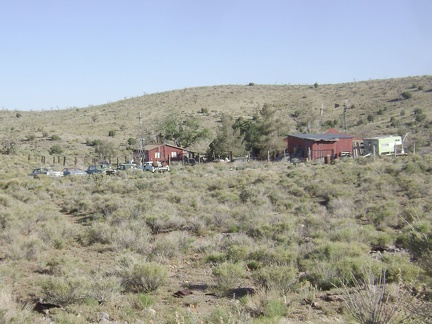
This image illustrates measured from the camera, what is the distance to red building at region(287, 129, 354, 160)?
165ft

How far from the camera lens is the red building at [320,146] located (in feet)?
165

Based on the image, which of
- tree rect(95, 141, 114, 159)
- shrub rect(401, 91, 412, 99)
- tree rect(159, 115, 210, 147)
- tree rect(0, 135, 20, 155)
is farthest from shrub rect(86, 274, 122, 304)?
shrub rect(401, 91, 412, 99)

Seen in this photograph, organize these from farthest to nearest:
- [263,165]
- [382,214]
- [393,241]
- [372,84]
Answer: [372,84]
[263,165]
[382,214]
[393,241]

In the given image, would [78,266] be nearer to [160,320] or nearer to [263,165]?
[160,320]

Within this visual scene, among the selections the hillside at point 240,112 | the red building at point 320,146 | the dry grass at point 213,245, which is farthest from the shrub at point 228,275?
the hillside at point 240,112

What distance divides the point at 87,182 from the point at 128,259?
25.6 m

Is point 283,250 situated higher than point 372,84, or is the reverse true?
point 372,84

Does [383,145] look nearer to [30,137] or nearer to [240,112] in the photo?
[240,112]

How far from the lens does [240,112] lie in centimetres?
9806

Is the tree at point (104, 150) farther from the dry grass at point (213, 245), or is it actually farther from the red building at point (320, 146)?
the dry grass at point (213, 245)

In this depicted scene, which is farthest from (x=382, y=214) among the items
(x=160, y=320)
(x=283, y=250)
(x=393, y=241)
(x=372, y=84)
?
(x=372, y=84)

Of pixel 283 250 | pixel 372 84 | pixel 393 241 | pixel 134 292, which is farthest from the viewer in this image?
pixel 372 84

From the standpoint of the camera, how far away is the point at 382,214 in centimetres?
1717

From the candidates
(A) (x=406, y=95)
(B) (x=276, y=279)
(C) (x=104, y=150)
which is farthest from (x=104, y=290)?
(A) (x=406, y=95)
